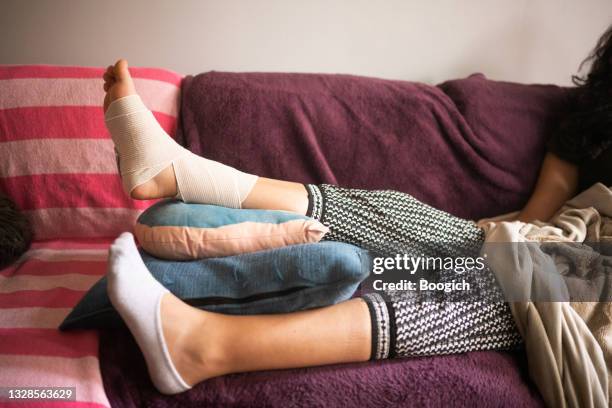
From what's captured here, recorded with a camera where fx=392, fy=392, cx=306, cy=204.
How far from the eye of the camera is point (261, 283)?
578 mm

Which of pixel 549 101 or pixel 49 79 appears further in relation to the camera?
pixel 549 101

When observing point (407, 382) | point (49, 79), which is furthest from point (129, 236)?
point (49, 79)

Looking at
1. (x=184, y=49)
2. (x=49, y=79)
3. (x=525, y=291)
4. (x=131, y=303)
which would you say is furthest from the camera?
(x=184, y=49)

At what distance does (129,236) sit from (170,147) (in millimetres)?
207

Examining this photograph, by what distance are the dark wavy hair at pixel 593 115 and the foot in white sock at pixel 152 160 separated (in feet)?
2.68

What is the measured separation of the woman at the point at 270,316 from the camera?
1.76ft

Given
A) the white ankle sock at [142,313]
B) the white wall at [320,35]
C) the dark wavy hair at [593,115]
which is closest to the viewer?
the white ankle sock at [142,313]

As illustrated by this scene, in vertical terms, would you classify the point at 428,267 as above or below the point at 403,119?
below

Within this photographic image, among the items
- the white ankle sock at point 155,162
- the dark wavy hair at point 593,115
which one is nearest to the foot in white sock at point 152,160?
the white ankle sock at point 155,162

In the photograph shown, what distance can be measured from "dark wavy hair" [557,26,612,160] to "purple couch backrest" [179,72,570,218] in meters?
0.06

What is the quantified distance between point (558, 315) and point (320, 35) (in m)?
0.97

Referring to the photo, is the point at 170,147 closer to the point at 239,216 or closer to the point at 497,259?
the point at 239,216

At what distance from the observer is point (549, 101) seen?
1052 millimetres

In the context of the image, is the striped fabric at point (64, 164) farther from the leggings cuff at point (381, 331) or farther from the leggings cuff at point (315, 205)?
the leggings cuff at point (381, 331)
